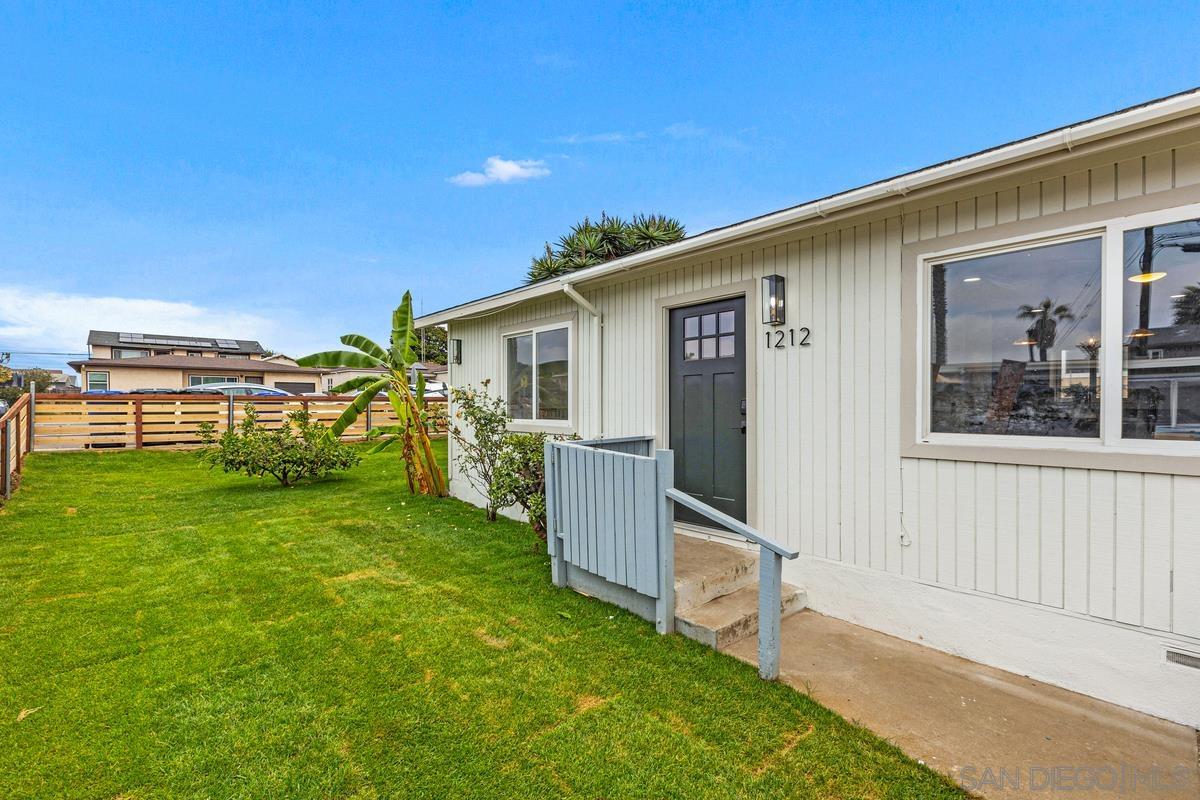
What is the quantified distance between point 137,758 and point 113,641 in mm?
1533

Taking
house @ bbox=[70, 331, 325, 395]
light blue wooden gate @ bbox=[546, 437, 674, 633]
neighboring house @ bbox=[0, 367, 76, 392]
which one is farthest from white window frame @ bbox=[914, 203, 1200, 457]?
neighboring house @ bbox=[0, 367, 76, 392]

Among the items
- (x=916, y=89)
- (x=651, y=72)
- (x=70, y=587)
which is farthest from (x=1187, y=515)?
(x=651, y=72)

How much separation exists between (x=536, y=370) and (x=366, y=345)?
3054 millimetres

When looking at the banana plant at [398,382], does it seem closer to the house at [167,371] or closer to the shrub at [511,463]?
the shrub at [511,463]

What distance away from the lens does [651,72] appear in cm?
1227

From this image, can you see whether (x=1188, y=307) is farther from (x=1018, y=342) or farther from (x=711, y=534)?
(x=711, y=534)

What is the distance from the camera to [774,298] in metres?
4.02

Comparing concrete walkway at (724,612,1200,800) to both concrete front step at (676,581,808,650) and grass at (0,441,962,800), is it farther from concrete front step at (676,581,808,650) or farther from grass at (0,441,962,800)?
grass at (0,441,962,800)

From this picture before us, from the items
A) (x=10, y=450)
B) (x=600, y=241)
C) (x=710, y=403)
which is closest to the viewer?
(x=710, y=403)

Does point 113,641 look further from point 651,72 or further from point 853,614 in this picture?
point 651,72

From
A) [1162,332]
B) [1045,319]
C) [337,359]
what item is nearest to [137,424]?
[337,359]

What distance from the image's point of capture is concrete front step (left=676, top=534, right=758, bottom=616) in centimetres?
358

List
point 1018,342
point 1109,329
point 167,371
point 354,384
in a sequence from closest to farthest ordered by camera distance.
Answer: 1. point 1109,329
2. point 1018,342
3. point 354,384
4. point 167,371

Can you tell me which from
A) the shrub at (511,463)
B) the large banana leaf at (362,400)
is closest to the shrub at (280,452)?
the large banana leaf at (362,400)
